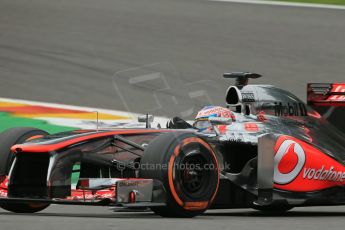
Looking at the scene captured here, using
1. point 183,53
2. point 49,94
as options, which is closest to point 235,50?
point 183,53

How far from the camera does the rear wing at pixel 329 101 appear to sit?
11.7 m

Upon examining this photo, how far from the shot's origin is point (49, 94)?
778 inches

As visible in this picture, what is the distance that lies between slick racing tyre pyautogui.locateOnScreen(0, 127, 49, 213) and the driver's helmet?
5.98ft

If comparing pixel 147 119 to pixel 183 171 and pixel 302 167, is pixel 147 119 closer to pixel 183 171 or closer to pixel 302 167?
pixel 183 171

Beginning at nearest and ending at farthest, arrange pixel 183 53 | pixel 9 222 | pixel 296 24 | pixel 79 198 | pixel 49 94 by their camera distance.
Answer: pixel 9 222, pixel 79 198, pixel 49 94, pixel 183 53, pixel 296 24

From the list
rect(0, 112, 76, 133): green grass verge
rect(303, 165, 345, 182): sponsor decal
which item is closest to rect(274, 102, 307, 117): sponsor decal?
rect(303, 165, 345, 182): sponsor decal

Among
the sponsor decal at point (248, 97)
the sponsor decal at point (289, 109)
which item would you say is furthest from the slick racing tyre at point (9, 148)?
the sponsor decal at point (289, 109)

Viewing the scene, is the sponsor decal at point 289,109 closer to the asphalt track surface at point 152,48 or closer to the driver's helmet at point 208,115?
the driver's helmet at point 208,115

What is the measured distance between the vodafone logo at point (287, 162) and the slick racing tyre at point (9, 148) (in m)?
2.63

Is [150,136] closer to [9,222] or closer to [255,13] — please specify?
[9,222]

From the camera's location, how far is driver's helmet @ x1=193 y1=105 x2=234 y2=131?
10.9 m

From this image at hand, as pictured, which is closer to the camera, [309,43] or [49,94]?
[49,94]

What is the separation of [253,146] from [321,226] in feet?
6.48

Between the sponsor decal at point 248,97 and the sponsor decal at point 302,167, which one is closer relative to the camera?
the sponsor decal at point 302,167
